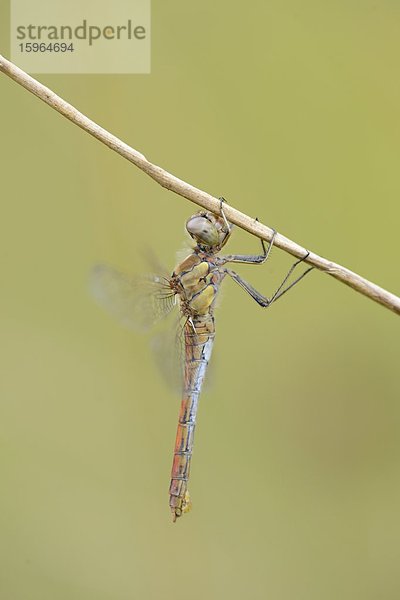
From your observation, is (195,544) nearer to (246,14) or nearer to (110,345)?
(110,345)

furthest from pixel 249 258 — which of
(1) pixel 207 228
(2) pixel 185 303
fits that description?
(2) pixel 185 303

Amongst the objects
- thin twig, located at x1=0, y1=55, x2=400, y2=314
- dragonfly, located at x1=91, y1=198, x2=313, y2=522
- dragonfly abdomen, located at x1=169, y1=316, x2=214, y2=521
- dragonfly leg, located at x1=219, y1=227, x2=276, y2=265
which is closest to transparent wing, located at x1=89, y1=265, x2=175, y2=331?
dragonfly, located at x1=91, y1=198, x2=313, y2=522

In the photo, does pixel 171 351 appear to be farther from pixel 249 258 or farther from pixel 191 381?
pixel 249 258

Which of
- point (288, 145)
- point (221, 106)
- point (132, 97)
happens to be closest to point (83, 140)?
point (132, 97)

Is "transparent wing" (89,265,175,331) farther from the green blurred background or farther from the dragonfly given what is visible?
the green blurred background

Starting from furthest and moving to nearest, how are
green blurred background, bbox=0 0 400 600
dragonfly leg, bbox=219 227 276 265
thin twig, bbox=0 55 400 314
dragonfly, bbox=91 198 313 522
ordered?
green blurred background, bbox=0 0 400 600
dragonfly, bbox=91 198 313 522
dragonfly leg, bbox=219 227 276 265
thin twig, bbox=0 55 400 314

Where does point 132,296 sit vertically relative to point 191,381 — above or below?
above

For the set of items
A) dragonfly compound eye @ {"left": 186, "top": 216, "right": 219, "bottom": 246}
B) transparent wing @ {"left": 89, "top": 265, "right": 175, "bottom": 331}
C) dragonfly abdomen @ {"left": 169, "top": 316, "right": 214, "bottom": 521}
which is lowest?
dragonfly abdomen @ {"left": 169, "top": 316, "right": 214, "bottom": 521}

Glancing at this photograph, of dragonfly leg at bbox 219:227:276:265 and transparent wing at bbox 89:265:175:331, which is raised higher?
dragonfly leg at bbox 219:227:276:265

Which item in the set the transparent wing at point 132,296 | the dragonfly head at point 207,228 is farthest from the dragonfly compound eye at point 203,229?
the transparent wing at point 132,296
